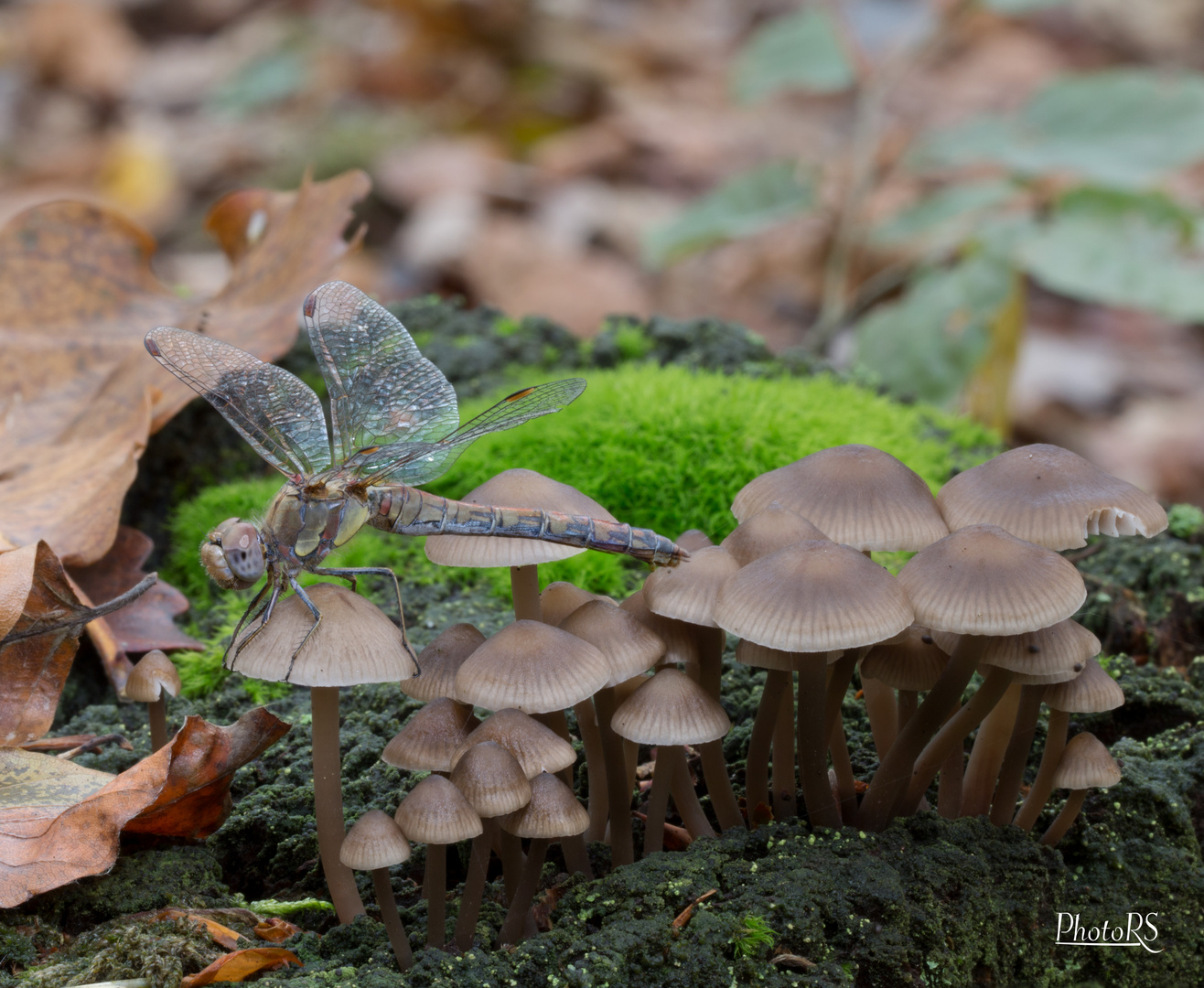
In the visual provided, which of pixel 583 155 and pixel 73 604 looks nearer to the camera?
pixel 73 604

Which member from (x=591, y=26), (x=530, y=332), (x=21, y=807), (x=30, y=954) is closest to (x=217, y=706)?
(x=21, y=807)

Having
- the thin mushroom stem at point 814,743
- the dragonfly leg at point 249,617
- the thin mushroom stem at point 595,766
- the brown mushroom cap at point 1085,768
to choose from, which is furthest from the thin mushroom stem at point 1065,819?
the dragonfly leg at point 249,617

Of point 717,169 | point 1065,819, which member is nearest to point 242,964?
point 1065,819

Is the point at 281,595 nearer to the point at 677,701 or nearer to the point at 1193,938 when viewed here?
the point at 677,701

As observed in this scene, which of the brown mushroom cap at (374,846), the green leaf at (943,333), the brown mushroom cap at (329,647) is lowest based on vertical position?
the green leaf at (943,333)

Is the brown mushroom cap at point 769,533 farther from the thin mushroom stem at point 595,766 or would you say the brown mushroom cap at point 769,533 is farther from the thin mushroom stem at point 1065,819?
the thin mushroom stem at point 1065,819

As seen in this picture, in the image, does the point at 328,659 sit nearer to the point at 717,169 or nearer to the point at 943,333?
the point at 943,333
